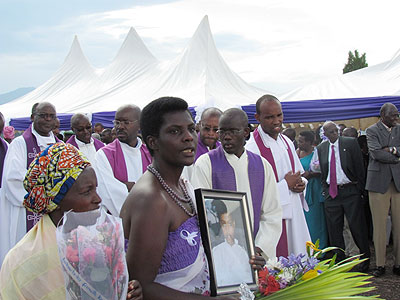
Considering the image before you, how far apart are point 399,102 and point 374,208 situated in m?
5.29

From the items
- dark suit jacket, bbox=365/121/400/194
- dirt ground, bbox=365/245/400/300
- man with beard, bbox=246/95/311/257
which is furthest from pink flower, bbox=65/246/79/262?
dark suit jacket, bbox=365/121/400/194

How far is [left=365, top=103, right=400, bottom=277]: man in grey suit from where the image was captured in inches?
312

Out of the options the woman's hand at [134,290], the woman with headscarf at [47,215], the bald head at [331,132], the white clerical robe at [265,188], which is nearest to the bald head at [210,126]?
the white clerical robe at [265,188]

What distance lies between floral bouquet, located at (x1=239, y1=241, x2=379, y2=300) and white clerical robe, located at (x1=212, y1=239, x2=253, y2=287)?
0.24 ft

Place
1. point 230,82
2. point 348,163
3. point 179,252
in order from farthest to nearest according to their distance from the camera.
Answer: point 230,82 < point 348,163 < point 179,252

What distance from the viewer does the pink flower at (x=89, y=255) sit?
76.2 inches

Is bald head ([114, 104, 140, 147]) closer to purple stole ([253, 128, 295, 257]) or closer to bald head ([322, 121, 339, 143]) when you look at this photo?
purple stole ([253, 128, 295, 257])

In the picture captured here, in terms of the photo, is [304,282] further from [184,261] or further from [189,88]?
[189,88]

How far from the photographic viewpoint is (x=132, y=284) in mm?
2229

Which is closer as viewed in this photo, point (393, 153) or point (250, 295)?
point (250, 295)

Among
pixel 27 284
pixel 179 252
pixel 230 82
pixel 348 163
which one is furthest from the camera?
pixel 230 82

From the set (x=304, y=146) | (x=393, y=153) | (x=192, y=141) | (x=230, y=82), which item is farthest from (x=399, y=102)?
(x=192, y=141)

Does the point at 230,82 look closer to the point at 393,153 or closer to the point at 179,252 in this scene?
the point at 393,153

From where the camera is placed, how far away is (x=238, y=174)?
14.5ft
